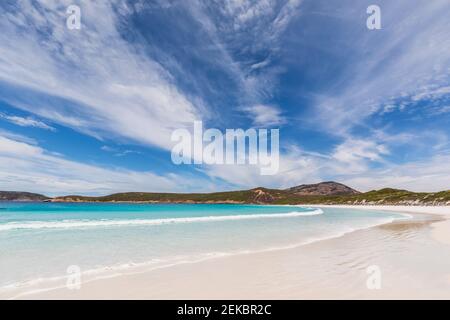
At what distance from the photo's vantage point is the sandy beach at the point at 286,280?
569 centimetres

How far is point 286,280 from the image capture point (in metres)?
6.70

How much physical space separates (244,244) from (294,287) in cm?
753

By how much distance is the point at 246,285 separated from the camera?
6.40 metres

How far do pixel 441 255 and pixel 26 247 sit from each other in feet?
57.2

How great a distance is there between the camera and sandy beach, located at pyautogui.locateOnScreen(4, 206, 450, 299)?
5.69 meters
